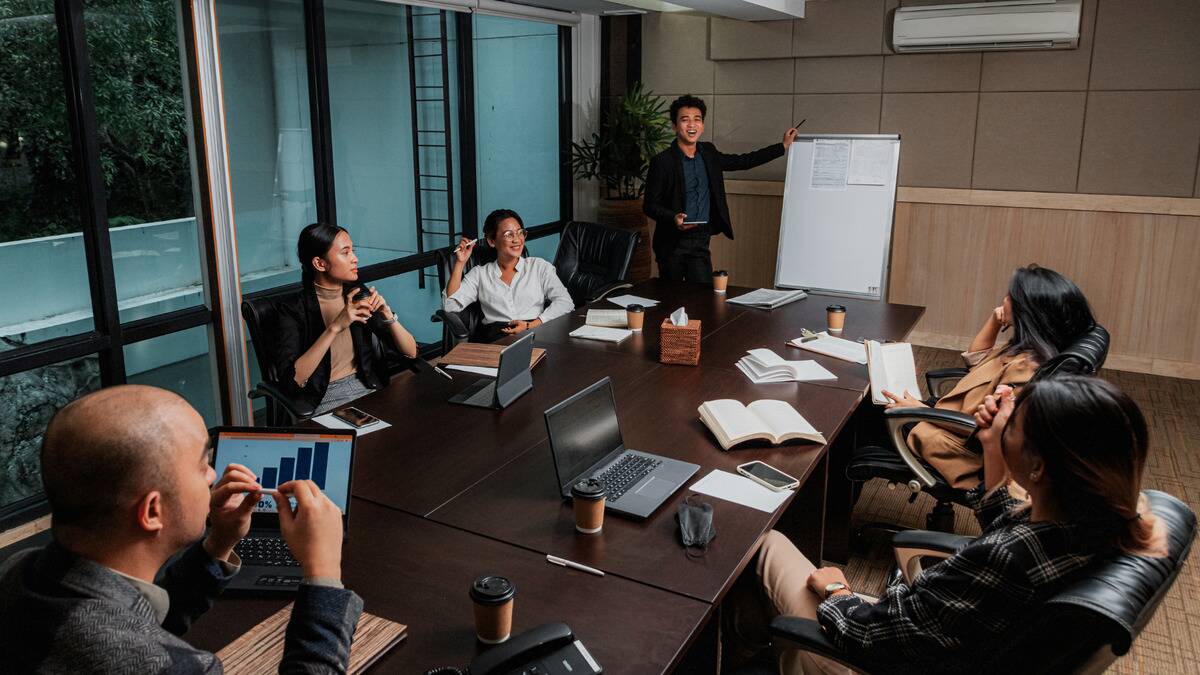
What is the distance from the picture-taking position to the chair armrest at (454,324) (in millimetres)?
4418

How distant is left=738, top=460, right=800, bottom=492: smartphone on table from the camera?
245 cm

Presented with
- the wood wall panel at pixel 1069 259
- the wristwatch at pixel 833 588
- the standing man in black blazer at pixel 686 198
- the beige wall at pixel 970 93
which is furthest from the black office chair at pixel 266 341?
the wood wall panel at pixel 1069 259

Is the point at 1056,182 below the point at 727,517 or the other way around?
the other way around

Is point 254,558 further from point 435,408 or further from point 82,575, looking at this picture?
point 435,408

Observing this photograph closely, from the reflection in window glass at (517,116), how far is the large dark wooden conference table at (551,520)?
3.07 metres

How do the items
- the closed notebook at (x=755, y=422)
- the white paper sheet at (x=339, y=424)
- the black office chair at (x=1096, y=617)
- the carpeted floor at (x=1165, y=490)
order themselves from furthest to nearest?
1. the carpeted floor at (x=1165, y=490)
2. the white paper sheet at (x=339, y=424)
3. the closed notebook at (x=755, y=422)
4. the black office chair at (x=1096, y=617)

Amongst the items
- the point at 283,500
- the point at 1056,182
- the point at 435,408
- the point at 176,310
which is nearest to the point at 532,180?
the point at 176,310

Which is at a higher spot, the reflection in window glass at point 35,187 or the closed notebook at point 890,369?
the reflection in window glass at point 35,187

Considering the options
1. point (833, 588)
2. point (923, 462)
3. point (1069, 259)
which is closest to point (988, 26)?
point (1069, 259)

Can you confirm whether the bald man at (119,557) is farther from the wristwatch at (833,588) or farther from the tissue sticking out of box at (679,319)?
the tissue sticking out of box at (679,319)

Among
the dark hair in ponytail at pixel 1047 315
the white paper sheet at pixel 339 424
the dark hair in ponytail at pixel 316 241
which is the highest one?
the dark hair in ponytail at pixel 316 241

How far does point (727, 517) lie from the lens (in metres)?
2.28

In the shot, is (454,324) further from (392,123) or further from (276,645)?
(276,645)

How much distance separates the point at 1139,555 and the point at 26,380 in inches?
161
